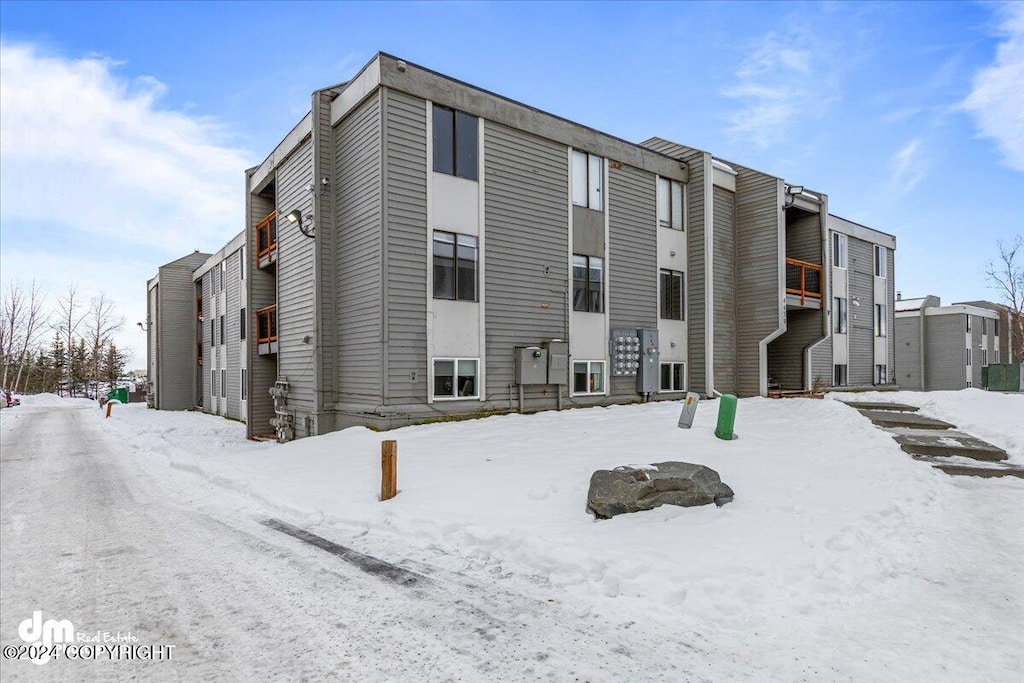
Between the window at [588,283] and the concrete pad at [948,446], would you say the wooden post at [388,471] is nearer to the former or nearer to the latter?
the window at [588,283]

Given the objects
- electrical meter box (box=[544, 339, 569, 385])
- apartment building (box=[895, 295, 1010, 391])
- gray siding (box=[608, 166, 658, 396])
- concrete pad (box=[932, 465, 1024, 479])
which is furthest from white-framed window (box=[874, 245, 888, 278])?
electrical meter box (box=[544, 339, 569, 385])

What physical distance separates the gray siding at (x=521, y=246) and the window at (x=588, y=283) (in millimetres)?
466

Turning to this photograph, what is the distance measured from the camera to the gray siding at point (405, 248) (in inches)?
507

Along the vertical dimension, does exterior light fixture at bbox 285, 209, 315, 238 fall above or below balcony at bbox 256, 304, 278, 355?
above

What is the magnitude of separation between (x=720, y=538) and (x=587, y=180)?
13.3 meters

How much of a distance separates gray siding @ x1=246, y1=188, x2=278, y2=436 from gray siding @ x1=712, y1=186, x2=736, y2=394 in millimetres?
15854

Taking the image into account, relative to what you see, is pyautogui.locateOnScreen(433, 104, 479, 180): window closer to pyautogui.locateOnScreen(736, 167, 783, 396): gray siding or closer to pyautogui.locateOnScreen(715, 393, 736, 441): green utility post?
pyautogui.locateOnScreen(715, 393, 736, 441): green utility post

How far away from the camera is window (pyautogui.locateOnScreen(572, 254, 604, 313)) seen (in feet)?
54.0

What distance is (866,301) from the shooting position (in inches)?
1051

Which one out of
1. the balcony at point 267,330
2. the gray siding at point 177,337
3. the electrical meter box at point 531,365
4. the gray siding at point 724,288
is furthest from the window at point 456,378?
the gray siding at point 177,337

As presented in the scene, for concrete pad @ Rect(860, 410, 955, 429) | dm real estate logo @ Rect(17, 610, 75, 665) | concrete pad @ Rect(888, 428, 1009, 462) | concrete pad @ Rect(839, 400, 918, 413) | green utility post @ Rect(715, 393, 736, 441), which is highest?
green utility post @ Rect(715, 393, 736, 441)

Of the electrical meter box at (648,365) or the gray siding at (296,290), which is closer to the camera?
the gray siding at (296,290)

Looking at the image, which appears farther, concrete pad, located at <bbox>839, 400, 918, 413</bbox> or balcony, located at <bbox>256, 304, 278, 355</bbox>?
balcony, located at <bbox>256, 304, 278, 355</bbox>

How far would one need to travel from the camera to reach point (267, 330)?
18.7m
